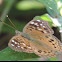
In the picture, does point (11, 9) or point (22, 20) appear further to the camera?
point (11, 9)

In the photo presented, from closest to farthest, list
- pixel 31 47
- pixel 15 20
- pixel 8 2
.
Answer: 1. pixel 31 47
2. pixel 15 20
3. pixel 8 2

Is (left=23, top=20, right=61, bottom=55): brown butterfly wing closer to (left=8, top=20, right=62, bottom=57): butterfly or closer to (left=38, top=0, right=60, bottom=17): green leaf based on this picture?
(left=8, top=20, right=62, bottom=57): butterfly

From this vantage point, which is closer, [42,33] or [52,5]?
[42,33]

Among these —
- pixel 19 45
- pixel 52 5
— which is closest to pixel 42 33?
pixel 19 45

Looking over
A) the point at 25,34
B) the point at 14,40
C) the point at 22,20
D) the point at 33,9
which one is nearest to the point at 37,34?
the point at 25,34

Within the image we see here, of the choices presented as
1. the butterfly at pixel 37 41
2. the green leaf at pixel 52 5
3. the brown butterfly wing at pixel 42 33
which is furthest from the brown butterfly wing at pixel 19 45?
the green leaf at pixel 52 5

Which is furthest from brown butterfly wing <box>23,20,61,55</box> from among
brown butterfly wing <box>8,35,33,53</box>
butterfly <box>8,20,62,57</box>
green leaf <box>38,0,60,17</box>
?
green leaf <box>38,0,60,17</box>

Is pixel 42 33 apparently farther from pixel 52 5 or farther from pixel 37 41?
pixel 52 5

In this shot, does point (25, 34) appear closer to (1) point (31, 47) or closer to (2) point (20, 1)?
(1) point (31, 47)
